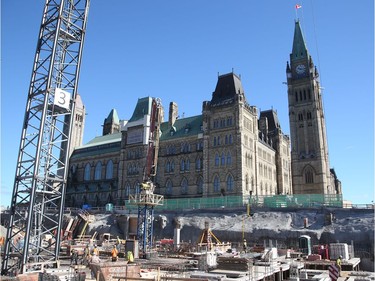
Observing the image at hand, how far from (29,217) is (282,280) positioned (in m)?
18.6

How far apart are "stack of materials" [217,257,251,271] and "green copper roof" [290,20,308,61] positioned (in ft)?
239

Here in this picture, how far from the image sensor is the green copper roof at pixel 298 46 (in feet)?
291

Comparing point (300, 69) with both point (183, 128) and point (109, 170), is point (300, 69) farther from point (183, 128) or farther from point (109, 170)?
point (109, 170)

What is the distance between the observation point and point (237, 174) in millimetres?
60500

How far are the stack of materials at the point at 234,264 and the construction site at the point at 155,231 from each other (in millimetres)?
66

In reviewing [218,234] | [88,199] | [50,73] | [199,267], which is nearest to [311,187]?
[218,234]

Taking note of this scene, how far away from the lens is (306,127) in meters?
81.2

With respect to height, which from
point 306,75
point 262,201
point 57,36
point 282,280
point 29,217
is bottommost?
point 282,280

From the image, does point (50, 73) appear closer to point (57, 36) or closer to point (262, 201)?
point (57, 36)

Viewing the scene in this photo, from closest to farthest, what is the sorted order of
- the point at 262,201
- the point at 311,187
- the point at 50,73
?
the point at 50,73, the point at 262,201, the point at 311,187

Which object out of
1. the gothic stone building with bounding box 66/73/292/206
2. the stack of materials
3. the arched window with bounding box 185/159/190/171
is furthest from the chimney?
the stack of materials

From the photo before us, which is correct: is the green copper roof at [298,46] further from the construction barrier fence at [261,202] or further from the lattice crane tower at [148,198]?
the lattice crane tower at [148,198]

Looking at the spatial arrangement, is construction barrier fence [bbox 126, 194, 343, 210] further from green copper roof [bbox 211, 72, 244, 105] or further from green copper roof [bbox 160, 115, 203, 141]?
green copper roof [bbox 211, 72, 244, 105]

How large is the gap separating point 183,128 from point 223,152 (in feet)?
44.5
